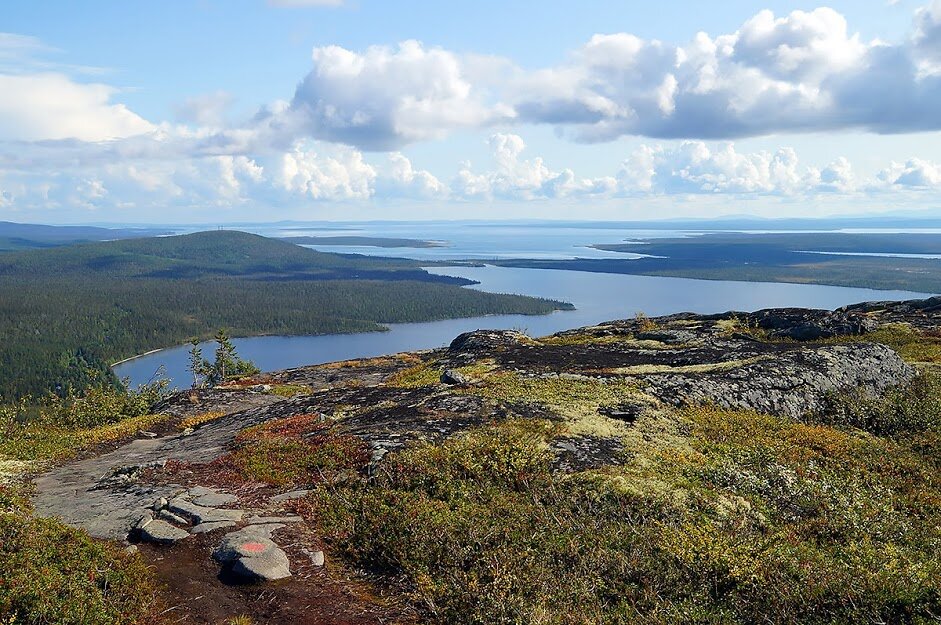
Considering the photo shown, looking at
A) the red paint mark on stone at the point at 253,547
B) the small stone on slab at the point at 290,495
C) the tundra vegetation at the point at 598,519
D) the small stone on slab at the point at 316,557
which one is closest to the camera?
the tundra vegetation at the point at 598,519

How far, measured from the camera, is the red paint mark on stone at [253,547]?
506 inches

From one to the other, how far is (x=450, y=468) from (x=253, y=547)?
18.4ft

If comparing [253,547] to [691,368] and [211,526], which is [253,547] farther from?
[691,368]

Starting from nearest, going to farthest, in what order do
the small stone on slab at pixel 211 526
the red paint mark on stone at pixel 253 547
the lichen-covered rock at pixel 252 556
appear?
the lichen-covered rock at pixel 252 556 < the red paint mark on stone at pixel 253 547 < the small stone on slab at pixel 211 526

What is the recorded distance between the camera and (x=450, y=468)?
55.1ft

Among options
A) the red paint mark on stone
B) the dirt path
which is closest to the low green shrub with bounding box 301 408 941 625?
the red paint mark on stone

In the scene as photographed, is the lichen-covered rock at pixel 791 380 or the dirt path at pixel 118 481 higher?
the lichen-covered rock at pixel 791 380

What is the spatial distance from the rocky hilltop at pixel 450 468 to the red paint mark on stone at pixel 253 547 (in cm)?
7

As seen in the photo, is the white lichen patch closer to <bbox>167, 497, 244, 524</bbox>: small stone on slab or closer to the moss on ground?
<bbox>167, 497, 244, 524</bbox>: small stone on slab

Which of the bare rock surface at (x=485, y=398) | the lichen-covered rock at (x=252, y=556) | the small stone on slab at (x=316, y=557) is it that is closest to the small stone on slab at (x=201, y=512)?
the bare rock surface at (x=485, y=398)

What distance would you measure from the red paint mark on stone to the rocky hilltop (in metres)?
0.07

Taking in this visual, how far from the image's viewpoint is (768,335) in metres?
45.0

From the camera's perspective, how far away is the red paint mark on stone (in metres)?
12.9

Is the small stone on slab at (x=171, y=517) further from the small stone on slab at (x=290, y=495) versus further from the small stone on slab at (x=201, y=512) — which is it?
the small stone on slab at (x=290, y=495)
